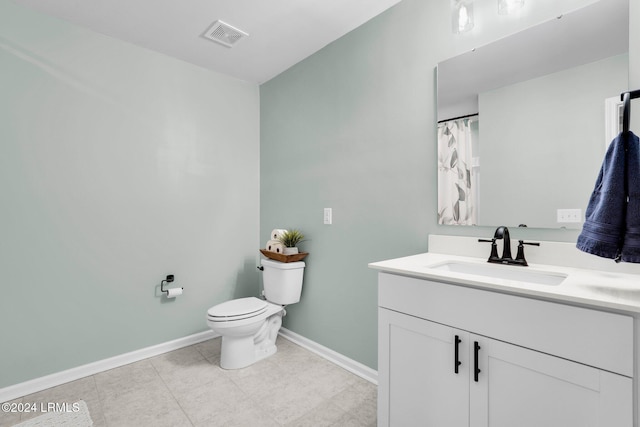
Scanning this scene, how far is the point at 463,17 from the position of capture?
154 cm

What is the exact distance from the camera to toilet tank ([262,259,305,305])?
2.39 metres

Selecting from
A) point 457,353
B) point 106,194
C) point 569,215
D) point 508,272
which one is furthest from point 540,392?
point 106,194

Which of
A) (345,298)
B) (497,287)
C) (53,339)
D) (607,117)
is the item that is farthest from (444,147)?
(53,339)

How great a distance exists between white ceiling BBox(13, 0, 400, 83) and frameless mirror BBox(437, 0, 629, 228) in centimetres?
82

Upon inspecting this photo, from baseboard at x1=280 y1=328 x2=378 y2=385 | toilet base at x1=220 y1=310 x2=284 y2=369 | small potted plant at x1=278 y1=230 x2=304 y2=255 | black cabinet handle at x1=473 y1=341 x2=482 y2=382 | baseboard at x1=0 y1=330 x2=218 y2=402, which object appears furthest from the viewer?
small potted plant at x1=278 y1=230 x2=304 y2=255

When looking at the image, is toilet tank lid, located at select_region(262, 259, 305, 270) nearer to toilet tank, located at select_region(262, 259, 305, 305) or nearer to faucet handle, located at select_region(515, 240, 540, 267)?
toilet tank, located at select_region(262, 259, 305, 305)

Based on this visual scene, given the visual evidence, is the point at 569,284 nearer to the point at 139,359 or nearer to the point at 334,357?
the point at 334,357

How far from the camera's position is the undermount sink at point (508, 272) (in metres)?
1.19

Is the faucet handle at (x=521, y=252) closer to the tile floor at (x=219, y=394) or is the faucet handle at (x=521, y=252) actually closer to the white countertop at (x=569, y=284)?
the white countertop at (x=569, y=284)

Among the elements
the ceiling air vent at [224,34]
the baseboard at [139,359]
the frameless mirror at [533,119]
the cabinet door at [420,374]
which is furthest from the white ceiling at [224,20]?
the baseboard at [139,359]

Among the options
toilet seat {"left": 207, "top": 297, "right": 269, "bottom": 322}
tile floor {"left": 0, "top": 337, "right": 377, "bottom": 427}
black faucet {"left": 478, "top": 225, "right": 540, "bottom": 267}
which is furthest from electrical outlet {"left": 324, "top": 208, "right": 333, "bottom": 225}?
black faucet {"left": 478, "top": 225, "right": 540, "bottom": 267}

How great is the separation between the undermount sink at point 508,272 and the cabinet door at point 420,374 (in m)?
0.31

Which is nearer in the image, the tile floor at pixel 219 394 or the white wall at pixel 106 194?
the tile floor at pixel 219 394

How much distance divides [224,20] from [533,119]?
1.94m
